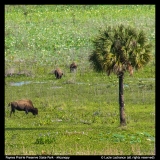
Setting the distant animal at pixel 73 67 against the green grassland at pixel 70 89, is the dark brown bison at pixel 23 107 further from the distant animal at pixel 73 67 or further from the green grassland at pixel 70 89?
the distant animal at pixel 73 67

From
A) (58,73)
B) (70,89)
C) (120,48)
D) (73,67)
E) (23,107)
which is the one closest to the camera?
(120,48)

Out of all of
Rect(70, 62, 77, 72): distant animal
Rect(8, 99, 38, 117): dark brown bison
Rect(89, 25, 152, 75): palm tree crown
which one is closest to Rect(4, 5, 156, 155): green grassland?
Rect(8, 99, 38, 117): dark brown bison

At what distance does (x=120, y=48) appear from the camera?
34594 millimetres

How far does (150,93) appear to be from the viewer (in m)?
45.2

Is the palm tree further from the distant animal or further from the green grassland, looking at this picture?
the distant animal

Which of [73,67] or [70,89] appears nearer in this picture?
[70,89]

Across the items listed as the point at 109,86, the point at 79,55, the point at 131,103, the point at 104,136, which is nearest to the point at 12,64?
the point at 79,55

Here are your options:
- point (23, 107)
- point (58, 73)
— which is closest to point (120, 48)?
point (23, 107)

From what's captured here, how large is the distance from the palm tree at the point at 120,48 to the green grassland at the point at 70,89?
106 inches

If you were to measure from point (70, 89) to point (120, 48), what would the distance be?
42.0ft

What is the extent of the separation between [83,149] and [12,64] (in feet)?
91.9

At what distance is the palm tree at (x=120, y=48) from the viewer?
34.5 meters

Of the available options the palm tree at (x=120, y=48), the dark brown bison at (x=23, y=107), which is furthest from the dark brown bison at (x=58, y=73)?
the palm tree at (x=120, y=48)

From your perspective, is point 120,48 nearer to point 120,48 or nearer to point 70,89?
point 120,48
